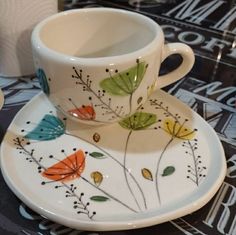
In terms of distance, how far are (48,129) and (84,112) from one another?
1.6 inches

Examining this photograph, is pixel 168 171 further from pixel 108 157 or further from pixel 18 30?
pixel 18 30

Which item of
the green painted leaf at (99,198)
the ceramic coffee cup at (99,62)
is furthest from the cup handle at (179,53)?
the green painted leaf at (99,198)

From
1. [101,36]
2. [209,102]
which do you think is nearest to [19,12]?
[101,36]

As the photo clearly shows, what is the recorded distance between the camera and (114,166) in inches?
11.0

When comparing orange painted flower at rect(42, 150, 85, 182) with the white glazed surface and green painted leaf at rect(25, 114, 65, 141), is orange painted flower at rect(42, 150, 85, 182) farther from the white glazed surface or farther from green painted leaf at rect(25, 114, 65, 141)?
the white glazed surface

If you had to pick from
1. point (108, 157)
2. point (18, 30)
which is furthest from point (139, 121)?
point (18, 30)

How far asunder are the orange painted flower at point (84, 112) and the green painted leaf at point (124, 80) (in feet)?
0.07

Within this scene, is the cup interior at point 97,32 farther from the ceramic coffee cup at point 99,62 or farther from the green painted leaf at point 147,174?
the green painted leaf at point 147,174

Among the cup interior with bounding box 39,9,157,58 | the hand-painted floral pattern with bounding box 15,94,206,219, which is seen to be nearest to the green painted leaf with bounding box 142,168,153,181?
the hand-painted floral pattern with bounding box 15,94,206,219

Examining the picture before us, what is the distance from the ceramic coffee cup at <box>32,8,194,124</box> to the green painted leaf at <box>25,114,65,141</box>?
19 mm

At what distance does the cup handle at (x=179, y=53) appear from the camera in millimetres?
308

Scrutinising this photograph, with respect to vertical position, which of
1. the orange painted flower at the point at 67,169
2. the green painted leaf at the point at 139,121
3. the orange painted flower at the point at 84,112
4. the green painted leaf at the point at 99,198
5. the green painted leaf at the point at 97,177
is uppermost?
the orange painted flower at the point at 84,112

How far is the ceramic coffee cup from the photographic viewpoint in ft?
0.88

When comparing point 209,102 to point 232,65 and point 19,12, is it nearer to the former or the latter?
point 232,65
